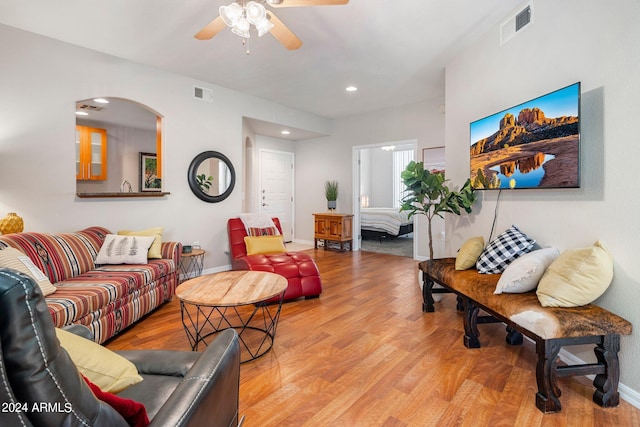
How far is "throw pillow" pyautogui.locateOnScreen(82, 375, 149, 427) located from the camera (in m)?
0.77

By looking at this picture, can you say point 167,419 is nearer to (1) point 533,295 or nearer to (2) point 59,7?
(1) point 533,295

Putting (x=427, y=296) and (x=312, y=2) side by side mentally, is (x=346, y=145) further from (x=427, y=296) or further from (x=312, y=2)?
(x=312, y=2)

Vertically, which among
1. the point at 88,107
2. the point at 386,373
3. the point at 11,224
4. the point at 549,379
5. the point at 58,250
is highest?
the point at 88,107

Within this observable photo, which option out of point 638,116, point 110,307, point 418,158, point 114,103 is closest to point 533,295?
point 638,116

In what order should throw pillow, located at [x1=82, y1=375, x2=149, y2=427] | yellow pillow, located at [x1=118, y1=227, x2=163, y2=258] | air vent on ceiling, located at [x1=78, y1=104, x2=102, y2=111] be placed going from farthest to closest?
Result: 1. air vent on ceiling, located at [x1=78, y1=104, x2=102, y2=111]
2. yellow pillow, located at [x1=118, y1=227, x2=163, y2=258]
3. throw pillow, located at [x1=82, y1=375, x2=149, y2=427]

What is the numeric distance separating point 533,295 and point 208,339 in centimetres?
237

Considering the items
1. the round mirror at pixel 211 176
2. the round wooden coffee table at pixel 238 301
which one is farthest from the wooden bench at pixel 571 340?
the round mirror at pixel 211 176

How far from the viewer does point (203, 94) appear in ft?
14.3

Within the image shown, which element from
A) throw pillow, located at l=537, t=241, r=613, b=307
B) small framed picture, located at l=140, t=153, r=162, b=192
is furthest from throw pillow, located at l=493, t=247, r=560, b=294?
small framed picture, located at l=140, t=153, r=162, b=192

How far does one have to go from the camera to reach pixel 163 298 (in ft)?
10.5

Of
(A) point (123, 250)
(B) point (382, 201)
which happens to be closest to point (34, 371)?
(A) point (123, 250)

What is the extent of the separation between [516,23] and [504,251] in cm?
191

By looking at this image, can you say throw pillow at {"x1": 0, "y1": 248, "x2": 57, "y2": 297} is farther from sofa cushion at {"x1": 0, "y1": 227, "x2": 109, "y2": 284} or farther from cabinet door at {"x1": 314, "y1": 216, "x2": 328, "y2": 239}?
cabinet door at {"x1": 314, "y1": 216, "x2": 328, "y2": 239}

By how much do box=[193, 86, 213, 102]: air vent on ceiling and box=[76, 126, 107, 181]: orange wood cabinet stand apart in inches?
96.7
